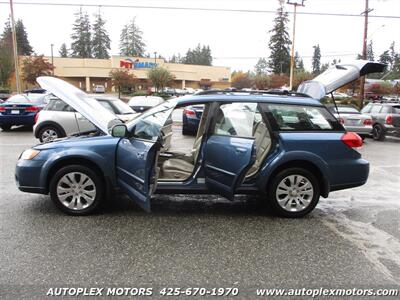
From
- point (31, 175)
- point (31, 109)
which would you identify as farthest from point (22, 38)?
point (31, 175)

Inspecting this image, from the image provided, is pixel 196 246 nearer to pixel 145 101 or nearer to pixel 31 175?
pixel 31 175

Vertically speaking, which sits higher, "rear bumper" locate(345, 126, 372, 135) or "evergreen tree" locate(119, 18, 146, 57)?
"evergreen tree" locate(119, 18, 146, 57)

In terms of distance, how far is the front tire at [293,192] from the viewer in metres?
4.86

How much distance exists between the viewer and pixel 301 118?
504 cm

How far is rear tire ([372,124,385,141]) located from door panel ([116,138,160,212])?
12.3 m

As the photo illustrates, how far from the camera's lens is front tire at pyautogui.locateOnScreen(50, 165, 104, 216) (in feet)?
15.4

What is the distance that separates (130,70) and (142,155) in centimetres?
6344

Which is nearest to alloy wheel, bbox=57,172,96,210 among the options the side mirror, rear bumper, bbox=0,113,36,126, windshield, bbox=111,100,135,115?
the side mirror

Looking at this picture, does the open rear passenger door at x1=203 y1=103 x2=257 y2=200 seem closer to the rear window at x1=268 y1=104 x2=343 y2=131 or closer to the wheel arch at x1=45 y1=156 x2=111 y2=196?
the rear window at x1=268 y1=104 x2=343 y2=131

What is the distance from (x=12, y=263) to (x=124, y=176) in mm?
1571

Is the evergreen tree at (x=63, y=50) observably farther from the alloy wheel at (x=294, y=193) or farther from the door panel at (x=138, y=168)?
the alloy wheel at (x=294, y=193)

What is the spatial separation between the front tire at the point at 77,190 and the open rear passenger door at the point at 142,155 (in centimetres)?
35

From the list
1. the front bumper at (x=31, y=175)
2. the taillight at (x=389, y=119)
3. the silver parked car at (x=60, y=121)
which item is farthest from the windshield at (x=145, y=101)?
the front bumper at (x=31, y=175)

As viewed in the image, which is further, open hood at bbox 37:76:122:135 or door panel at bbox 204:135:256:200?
open hood at bbox 37:76:122:135
